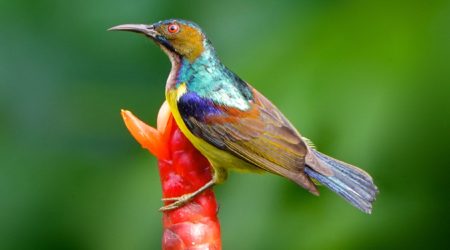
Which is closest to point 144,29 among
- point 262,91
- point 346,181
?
point 346,181

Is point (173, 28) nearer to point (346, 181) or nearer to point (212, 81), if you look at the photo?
point (212, 81)

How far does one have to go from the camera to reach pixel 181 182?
113 inches

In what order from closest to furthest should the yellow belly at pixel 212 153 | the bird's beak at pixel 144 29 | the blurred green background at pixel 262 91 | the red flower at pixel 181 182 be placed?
the red flower at pixel 181 182 → the yellow belly at pixel 212 153 → the bird's beak at pixel 144 29 → the blurred green background at pixel 262 91

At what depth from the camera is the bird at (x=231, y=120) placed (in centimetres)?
330

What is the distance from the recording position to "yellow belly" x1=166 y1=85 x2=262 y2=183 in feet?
10.1

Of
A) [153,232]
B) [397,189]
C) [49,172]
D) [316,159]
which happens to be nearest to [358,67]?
[397,189]

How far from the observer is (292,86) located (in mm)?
4203

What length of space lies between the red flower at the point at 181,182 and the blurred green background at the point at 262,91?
1.11 meters

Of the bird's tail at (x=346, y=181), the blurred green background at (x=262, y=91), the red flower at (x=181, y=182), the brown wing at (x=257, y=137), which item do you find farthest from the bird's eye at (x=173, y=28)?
the blurred green background at (x=262, y=91)

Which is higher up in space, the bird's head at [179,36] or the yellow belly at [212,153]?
the bird's head at [179,36]

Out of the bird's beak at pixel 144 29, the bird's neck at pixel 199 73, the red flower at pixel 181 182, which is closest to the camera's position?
the red flower at pixel 181 182

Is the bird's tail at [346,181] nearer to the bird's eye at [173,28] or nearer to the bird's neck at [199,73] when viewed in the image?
the bird's neck at [199,73]

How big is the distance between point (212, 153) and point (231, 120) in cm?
25

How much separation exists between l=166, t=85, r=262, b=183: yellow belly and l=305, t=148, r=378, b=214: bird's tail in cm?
23
